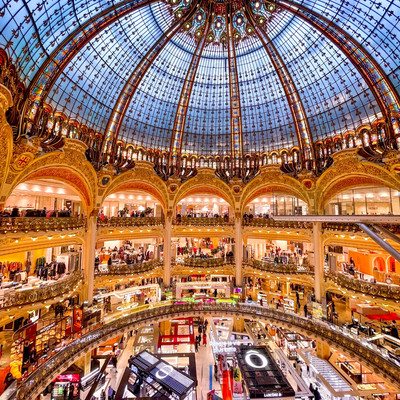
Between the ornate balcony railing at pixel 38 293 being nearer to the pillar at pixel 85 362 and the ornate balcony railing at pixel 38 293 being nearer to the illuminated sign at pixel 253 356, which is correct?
the pillar at pixel 85 362

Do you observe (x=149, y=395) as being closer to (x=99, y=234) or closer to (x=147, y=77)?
(x=99, y=234)

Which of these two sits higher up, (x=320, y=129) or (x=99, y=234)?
(x=320, y=129)

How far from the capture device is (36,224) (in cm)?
1866

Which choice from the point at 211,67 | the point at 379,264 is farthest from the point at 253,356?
the point at 211,67

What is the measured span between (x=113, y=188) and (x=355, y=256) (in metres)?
30.9

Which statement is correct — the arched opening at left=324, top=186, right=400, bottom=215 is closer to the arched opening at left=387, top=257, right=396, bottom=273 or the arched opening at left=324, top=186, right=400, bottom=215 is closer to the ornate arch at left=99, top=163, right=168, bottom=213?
the arched opening at left=387, top=257, right=396, bottom=273

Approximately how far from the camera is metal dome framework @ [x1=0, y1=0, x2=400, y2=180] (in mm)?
19141

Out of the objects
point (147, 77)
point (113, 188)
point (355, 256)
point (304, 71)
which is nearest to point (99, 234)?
point (113, 188)

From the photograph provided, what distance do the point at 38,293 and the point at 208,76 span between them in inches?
1096

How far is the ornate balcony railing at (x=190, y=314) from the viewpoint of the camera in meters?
15.5

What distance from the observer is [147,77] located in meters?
27.6

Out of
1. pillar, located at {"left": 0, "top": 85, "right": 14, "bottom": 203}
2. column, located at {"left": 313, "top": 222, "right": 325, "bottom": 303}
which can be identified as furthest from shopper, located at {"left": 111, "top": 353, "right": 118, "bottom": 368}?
column, located at {"left": 313, "top": 222, "right": 325, "bottom": 303}

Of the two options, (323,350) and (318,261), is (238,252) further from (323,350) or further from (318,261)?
(323,350)

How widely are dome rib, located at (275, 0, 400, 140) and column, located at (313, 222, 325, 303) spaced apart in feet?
37.8
